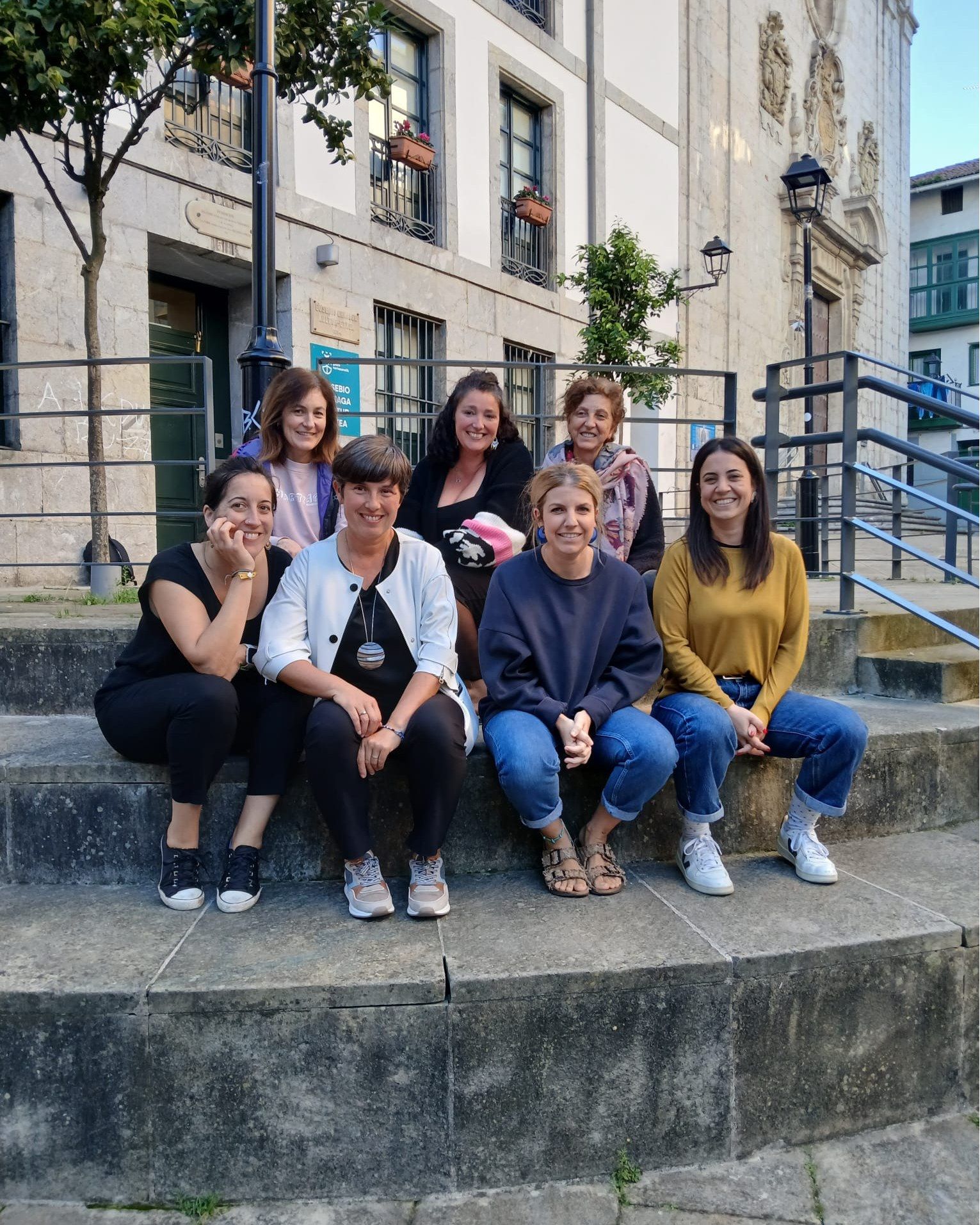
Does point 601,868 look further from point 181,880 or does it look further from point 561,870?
point 181,880

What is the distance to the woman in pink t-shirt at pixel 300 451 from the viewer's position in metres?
3.81

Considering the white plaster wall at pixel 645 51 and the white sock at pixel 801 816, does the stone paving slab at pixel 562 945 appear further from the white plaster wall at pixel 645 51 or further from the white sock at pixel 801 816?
the white plaster wall at pixel 645 51

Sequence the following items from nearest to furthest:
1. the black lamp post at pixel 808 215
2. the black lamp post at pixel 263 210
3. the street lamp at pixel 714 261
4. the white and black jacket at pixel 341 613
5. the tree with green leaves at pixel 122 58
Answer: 1. the white and black jacket at pixel 341 613
2. the black lamp post at pixel 263 210
3. the tree with green leaves at pixel 122 58
4. the black lamp post at pixel 808 215
5. the street lamp at pixel 714 261

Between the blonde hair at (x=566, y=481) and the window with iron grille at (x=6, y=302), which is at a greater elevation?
the window with iron grille at (x=6, y=302)

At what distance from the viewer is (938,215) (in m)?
37.7

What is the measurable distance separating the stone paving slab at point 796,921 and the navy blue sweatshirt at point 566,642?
2.11ft

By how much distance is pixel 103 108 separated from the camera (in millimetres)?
5898

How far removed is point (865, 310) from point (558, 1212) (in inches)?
1076

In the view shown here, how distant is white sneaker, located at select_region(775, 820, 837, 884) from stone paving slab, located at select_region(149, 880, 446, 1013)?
4.07ft

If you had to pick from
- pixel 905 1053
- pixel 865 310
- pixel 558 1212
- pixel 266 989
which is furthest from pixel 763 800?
pixel 865 310

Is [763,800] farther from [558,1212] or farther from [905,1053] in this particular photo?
[558,1212]

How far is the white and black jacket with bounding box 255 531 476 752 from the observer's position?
9.77 feet

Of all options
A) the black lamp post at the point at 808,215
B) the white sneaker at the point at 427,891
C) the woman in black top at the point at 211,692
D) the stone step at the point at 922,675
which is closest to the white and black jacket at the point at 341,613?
the woman in black top at the point at 211,692

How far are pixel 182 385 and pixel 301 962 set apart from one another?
28.6ft
